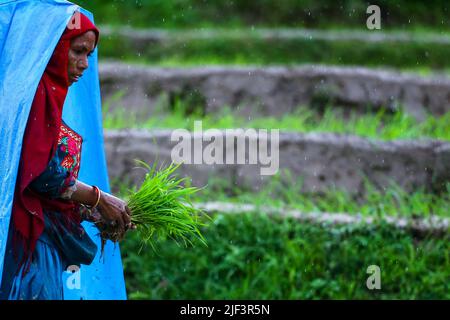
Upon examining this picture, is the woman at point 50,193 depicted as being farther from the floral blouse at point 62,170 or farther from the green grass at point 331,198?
the green grass at point 331,198

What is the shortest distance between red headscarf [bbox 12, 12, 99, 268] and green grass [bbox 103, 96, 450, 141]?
4.11 m

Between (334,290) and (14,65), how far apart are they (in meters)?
3.22

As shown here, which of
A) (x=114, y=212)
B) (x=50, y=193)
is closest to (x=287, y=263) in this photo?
(x=114, y=212)

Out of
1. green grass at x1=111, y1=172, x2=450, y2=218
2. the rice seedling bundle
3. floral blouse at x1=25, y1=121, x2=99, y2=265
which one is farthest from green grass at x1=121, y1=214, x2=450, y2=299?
floral blouse at x1=25, y1=121, x2=99, y2=265

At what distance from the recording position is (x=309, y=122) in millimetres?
8523

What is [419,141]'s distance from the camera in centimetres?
716

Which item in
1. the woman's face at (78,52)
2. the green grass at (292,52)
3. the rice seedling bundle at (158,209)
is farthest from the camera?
the green grass at (292,52)

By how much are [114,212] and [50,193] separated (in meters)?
0.29

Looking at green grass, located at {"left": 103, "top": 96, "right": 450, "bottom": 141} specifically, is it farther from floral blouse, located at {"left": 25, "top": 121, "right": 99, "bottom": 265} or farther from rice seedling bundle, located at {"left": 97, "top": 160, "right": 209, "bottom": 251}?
floral blouse, located at {"left": 25, "top": 121, "right": 99, "bottom": 265}

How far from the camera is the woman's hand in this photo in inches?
140

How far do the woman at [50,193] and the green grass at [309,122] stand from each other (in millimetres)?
4026

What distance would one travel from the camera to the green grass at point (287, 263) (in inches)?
238

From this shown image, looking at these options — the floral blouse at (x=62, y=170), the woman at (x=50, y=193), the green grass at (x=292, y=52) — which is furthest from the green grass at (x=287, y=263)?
the green grass at (x=292, y=52)
